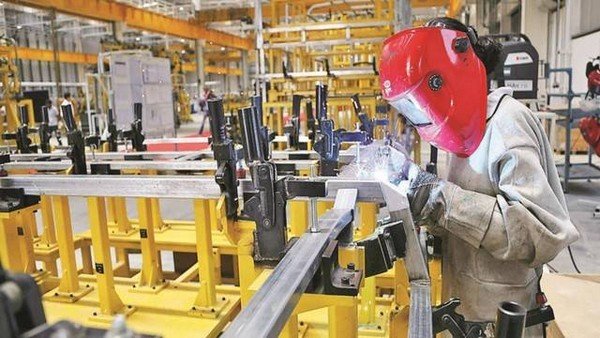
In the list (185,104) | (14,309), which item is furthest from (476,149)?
(185,104)

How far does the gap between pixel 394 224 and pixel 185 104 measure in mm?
18378

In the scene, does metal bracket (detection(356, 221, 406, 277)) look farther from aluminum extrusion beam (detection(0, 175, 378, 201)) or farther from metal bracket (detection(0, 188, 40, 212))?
metal bracket (detection(0, 188, 40, 212))

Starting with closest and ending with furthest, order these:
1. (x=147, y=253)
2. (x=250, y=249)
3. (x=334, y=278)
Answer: (x=334, y=278)
(x=250, y=249)
(x=147, y=253)

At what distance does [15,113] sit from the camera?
9000 mm

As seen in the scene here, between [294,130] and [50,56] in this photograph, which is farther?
[50,56]

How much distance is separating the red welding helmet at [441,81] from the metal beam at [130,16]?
1109 cm

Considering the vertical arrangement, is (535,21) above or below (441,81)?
above

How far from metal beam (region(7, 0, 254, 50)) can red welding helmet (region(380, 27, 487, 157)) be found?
11094 millimetres

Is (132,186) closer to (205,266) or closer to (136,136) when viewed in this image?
(205,266)

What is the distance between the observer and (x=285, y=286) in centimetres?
83

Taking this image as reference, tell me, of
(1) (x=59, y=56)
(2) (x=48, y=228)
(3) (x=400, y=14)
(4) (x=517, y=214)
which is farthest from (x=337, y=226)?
(1) (x=59, y=56)

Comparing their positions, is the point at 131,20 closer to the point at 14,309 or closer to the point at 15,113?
the point at 15,113

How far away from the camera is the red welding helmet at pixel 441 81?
1.43 meters

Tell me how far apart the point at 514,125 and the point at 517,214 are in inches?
11.0
